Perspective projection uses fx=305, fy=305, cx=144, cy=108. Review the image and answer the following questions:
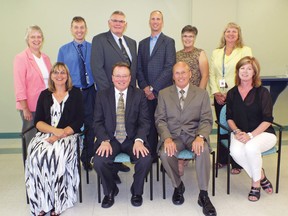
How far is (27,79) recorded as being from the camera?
3.14 m

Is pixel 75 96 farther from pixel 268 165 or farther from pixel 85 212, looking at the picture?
pixel 268 165

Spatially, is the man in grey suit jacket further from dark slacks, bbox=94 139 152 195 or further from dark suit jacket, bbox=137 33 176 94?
dark slacks, bbox=94 139 152 195

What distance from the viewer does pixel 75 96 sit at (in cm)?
292

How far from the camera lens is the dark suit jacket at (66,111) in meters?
2.87

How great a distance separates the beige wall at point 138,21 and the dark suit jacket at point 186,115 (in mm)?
2210

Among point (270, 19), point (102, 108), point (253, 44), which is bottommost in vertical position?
point (102, 108)

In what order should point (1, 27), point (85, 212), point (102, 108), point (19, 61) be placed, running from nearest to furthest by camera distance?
point (85, 212)
point (102, 108)
point (19, 61)
point (1, 27)

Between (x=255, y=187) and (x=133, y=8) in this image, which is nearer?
(x=255, y=187)

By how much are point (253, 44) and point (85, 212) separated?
381cm

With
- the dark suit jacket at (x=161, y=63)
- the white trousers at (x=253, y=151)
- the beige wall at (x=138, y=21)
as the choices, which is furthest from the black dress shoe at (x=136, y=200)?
the beige wall at (x=138, y=21)

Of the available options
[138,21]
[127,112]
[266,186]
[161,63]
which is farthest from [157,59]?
[138,21]

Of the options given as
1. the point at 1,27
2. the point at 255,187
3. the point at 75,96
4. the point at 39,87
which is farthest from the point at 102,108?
the point at 1,27

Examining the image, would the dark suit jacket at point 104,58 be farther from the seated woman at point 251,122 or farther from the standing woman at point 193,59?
the seated woman at point 251,122

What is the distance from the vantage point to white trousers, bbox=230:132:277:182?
2.79m
